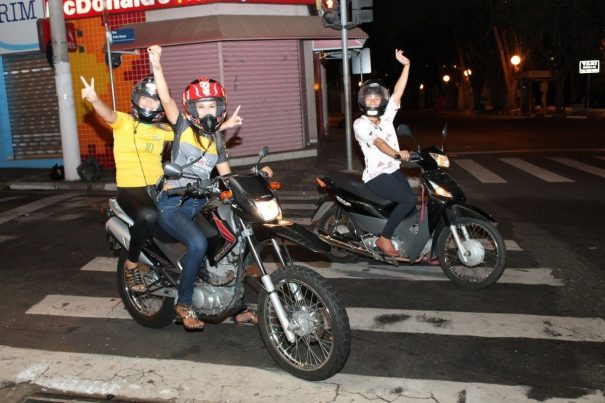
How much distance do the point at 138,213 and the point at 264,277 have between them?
1.34m

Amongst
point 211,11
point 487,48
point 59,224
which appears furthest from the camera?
point 487,48

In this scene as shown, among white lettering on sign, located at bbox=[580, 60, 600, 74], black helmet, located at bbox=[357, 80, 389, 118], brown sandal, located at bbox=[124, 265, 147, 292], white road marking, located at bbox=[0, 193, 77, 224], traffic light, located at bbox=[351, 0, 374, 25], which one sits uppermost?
traffic light, located at bbox=[351, 0, 374, 25]

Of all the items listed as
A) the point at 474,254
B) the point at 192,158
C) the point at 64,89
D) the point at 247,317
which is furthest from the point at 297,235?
the point at 64,89

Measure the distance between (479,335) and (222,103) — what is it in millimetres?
2780

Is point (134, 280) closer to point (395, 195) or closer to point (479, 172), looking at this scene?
point (395, 195)

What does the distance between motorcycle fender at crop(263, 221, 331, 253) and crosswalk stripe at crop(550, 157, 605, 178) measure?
410 inches

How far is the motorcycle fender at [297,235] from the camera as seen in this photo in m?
4.20

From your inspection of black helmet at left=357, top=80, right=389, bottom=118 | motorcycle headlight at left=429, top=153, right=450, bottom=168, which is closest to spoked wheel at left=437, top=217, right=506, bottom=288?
motorcycle headlight at left=429, top=153, right=450, bottom=168

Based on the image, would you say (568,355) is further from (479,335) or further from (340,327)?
(340,327)

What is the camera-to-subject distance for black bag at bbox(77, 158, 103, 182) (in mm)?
14438

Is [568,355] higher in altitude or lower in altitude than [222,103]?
lower

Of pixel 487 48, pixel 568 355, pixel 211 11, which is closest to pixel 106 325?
pixel 568 355

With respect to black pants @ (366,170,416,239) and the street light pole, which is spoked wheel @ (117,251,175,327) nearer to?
black pants @ (366,170,416,239)

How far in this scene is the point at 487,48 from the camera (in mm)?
52000
